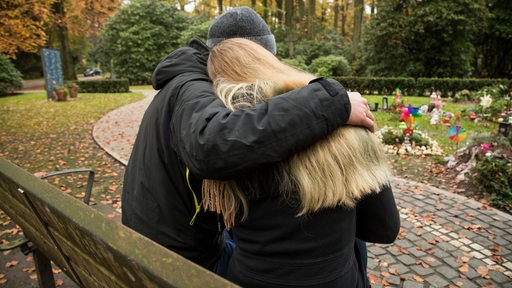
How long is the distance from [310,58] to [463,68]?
34.2 feet

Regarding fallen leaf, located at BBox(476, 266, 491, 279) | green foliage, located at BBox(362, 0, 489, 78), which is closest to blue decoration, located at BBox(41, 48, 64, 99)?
fallen leaf, located at BBox(476, 266, 491, 279)

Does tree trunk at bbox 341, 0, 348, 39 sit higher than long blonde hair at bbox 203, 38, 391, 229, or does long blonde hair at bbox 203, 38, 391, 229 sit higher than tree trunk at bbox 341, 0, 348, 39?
tree trunk at bbox 341, 0, 348, 39

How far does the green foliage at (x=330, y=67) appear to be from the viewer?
24.4 meters

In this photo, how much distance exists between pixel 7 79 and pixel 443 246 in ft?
84.2

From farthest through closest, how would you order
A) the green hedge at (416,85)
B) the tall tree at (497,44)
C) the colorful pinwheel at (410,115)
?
the tall tree at (497,44)
the green hedge at (416,85)
the colorful pinwheel at (410,115)

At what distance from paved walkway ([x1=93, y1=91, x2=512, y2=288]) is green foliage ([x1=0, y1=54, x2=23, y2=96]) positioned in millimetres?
23671

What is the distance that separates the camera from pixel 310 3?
102 feet

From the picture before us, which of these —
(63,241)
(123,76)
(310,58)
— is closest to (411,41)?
(310,58)

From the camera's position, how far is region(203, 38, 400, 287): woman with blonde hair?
3.87 feet

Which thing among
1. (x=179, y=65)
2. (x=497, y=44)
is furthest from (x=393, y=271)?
(x=497, y=44)

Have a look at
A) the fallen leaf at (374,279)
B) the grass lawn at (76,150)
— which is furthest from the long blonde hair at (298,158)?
the grass lawn at (76,150)

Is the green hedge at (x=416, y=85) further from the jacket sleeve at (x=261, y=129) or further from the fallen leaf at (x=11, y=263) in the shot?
the jacket sleeve at (x=261, y=129)

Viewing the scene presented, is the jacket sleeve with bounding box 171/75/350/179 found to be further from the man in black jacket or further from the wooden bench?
the wooden bench

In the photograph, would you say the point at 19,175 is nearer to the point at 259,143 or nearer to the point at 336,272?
the point at 259,143
